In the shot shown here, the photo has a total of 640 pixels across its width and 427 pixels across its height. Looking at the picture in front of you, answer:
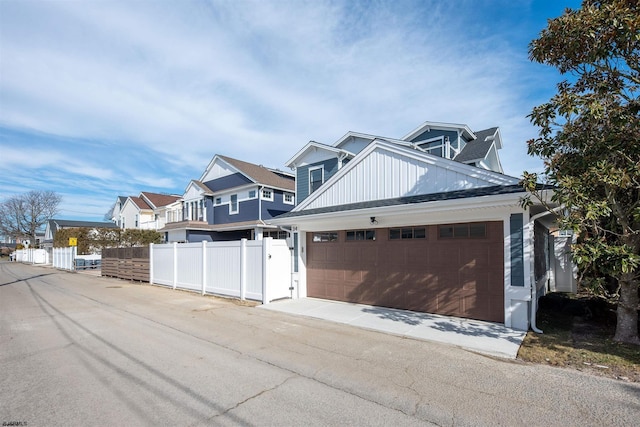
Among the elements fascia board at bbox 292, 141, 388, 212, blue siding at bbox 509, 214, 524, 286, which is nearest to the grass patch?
blue siding at bbox 509, 214, 524, 286

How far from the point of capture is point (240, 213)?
22.5 metres

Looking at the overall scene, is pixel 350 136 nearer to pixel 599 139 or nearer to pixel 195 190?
pixel 599 139

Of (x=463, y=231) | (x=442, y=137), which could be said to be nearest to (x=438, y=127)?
(x=442, y=137)

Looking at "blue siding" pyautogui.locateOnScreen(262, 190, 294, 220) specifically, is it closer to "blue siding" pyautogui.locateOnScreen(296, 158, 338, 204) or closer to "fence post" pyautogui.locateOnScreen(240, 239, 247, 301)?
"blue siding" pyautogui.locateOnScreen(296, 158, 338, 204)

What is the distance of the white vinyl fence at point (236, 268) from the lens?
10789mm

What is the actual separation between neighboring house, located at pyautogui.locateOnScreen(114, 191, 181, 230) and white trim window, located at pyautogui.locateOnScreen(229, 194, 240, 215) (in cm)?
1584

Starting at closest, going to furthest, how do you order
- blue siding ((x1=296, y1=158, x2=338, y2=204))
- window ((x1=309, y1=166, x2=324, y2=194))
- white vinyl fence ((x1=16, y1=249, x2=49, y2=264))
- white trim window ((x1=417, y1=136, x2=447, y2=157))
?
white trim window ((x1=417, y1=136, x2=447, y2=157)), blue siding ((x1=296, y1=158, x2=338, y2=204)), window ((x1=309, y1=166, x2=324, y2=194)), white vinyl fence ((x1=16, y1=249, x2=49, y2=264))

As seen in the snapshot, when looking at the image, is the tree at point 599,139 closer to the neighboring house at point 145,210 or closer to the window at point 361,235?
the window at point 361,235

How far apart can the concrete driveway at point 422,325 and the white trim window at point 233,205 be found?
1389 centimetres

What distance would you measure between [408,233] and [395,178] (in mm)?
1710

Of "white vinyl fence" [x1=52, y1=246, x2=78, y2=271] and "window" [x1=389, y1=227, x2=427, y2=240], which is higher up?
"window" [x1=389, y1=227, x2=427, y2=240]

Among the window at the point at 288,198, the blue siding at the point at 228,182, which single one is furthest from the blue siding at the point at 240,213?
the window at the point at 288,198

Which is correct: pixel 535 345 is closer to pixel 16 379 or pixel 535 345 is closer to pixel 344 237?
pixel 344 237

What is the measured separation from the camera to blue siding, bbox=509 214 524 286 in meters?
6.95
